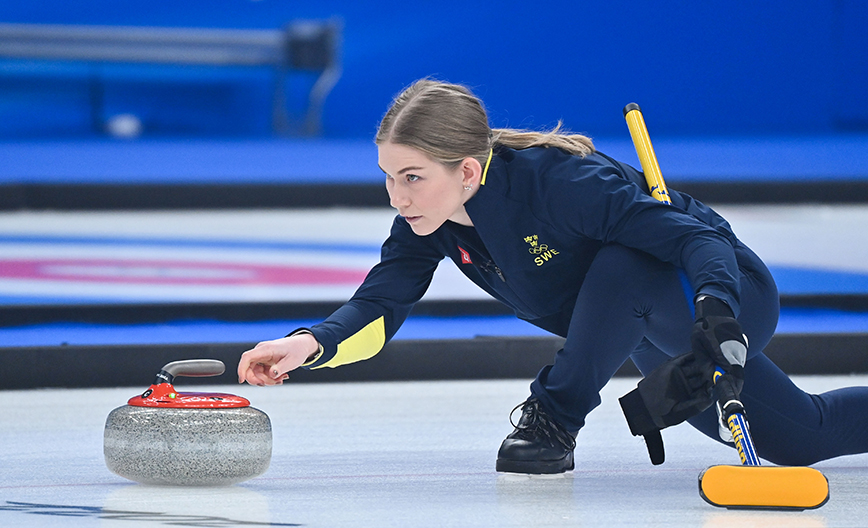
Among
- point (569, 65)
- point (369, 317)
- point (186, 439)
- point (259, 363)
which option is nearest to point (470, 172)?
point (369, 317)

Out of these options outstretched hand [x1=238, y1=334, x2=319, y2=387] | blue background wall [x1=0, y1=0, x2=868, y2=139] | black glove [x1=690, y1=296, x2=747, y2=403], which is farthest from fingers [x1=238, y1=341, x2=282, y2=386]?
blue background wall [x1=0, y1=0, x2=868, y2=139]

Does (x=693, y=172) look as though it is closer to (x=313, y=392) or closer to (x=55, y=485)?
(x=313, y=392)

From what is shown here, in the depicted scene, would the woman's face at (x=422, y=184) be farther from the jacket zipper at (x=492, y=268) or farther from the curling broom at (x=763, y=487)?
the curling broom at (x=763, y=487)

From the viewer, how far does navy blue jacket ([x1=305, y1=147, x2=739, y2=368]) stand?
1.34 meters

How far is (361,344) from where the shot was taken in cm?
151

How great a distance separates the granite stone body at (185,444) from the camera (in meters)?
1.26

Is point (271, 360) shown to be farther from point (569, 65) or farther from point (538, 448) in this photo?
point (569, 65)

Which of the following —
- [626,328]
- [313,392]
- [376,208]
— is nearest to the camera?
[626,328]

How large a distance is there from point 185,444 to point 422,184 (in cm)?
43

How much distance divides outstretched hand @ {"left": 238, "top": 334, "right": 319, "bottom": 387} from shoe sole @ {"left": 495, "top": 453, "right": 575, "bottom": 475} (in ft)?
0.99

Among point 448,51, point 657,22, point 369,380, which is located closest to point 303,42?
point 448,51

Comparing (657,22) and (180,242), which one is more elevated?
(657,22)

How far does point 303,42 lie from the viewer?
7.16 m

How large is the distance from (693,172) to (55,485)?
154 inches
